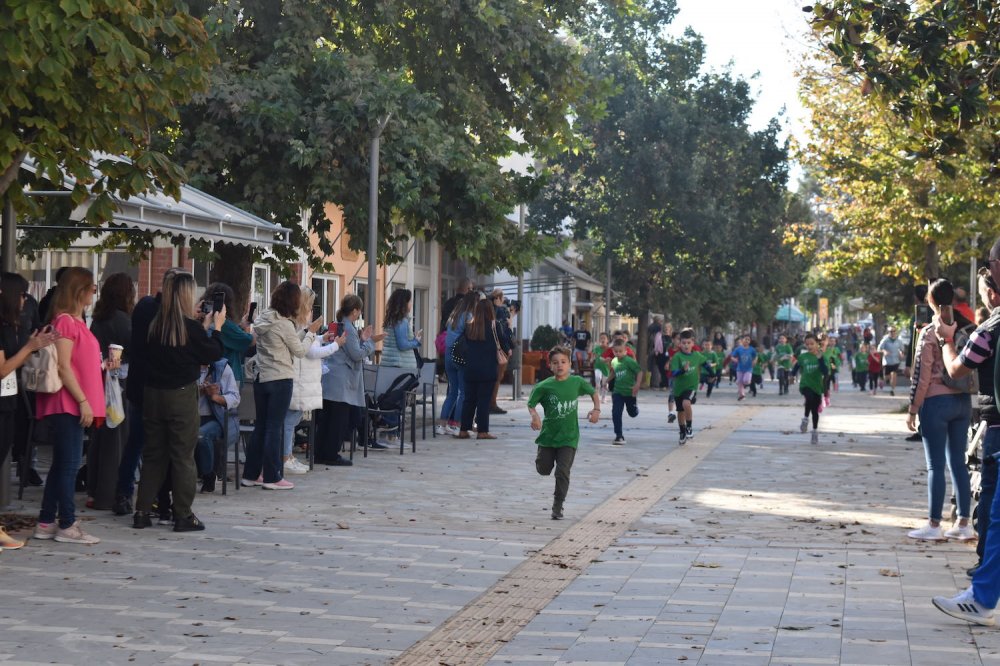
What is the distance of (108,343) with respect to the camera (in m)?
10.6

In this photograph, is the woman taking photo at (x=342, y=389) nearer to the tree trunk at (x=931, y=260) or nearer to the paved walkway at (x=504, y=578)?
the paved walkway at (x=504, y=578)

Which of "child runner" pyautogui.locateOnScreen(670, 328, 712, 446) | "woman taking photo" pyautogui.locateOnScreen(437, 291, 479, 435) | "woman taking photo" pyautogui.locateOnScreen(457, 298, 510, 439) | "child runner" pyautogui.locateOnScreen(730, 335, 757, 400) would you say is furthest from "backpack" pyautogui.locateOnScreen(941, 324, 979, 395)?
"child runner" pyautogui.locateOnScreen(730, 335, 757, 400)

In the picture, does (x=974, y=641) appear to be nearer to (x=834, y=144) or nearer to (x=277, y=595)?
(x=277, y=595)

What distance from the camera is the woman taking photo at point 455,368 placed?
1853 cm

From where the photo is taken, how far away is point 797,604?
7461mm

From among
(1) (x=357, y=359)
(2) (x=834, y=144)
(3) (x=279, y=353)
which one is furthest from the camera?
(2) (x=834, y=144)

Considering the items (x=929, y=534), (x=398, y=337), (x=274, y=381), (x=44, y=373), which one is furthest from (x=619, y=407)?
(x=44, y=373)

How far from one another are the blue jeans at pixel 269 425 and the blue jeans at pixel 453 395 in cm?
631

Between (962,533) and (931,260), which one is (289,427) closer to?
(962,533)

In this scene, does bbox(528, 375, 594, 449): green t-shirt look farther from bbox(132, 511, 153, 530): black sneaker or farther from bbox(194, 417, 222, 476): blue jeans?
bbox(132, 511, 153, 530): black sneaker

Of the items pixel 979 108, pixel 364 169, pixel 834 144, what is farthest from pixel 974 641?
pixel 834 144

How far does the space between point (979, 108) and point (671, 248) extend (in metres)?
31.4

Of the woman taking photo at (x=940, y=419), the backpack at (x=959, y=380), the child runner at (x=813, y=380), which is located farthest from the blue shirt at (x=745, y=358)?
the backpack at (x=959, y=380)

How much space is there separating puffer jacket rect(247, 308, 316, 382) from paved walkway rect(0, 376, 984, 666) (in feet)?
3.32
